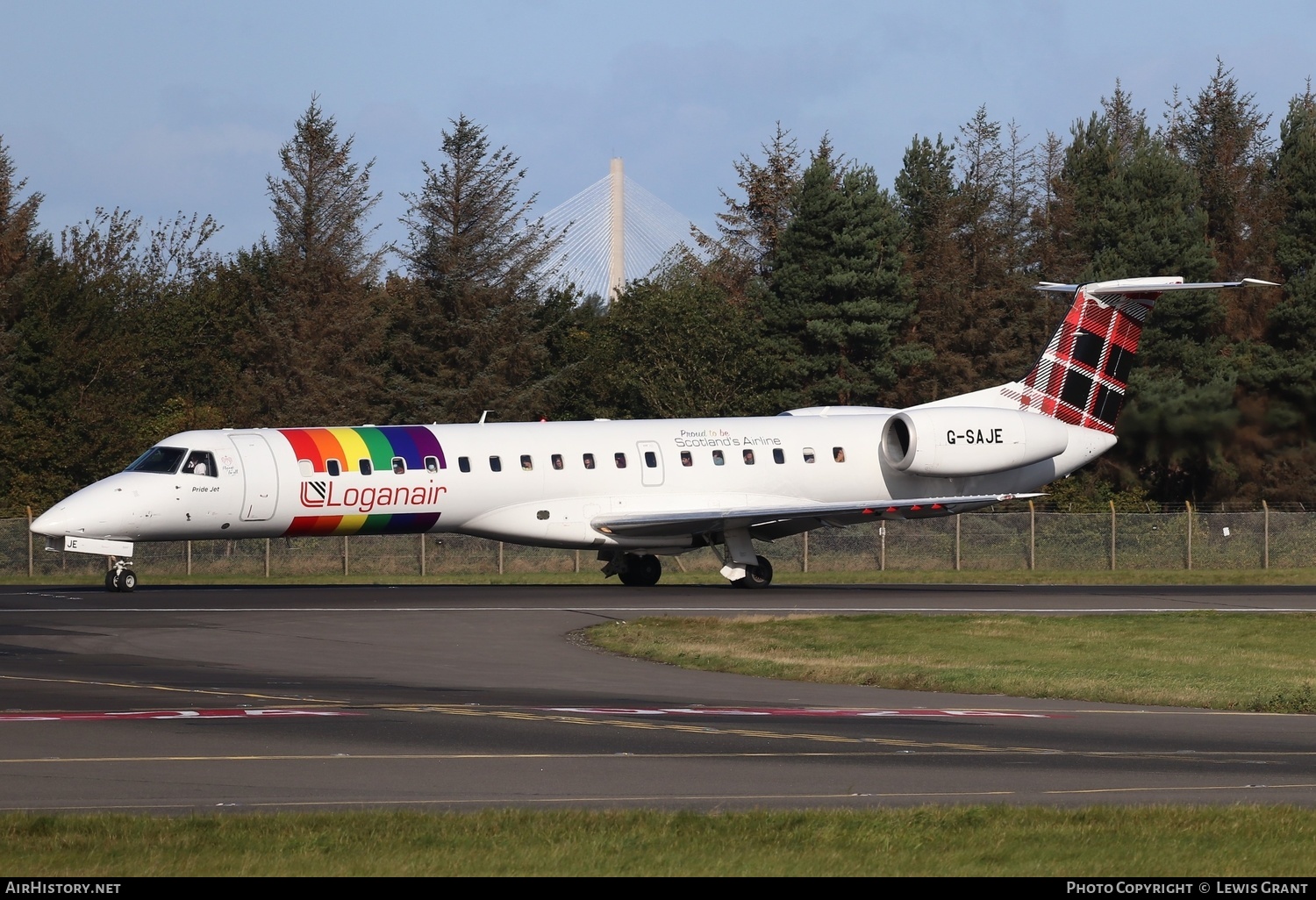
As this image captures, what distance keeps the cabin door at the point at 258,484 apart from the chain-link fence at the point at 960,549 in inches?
516

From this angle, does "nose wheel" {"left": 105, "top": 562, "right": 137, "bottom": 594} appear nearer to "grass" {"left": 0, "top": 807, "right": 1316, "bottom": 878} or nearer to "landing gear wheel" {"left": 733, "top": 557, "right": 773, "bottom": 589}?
"landing gear wheel" {"left": 733, "top": 557, "right": 773, "bottom": 589}

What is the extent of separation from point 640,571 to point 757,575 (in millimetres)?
2546

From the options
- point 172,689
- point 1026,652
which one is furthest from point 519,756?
point 1026,652

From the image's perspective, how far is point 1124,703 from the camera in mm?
18281

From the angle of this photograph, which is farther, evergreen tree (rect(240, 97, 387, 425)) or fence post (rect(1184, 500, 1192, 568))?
evergreen tree (rect(240, 97, 387, 425))

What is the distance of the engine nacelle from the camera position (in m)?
38.0

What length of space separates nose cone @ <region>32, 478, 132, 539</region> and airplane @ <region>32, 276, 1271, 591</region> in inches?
1.3

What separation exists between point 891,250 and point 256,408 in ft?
83.9

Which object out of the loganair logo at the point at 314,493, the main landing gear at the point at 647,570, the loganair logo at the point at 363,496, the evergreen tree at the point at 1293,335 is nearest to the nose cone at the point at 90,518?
the loganair logo at the point at 314,493

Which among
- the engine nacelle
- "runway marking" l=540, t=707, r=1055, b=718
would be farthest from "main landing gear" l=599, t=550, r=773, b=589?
"runway marking" l=540, t=707, r=1055, b=718

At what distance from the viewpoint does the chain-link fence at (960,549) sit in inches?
1821

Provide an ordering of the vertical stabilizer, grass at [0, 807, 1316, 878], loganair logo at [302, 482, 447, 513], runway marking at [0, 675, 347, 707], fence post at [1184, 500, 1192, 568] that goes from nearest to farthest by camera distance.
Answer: grass at [0, 807, 1316, 878]
runway marking at [0, 675, 347, 707]
loganair logo at [302, 482, 447, 513]
the vertical stabilizer
fence post at [1184, 500, 1192, 568]

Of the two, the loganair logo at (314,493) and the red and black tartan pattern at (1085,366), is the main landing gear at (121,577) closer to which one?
the loganair logo at (314,493)
